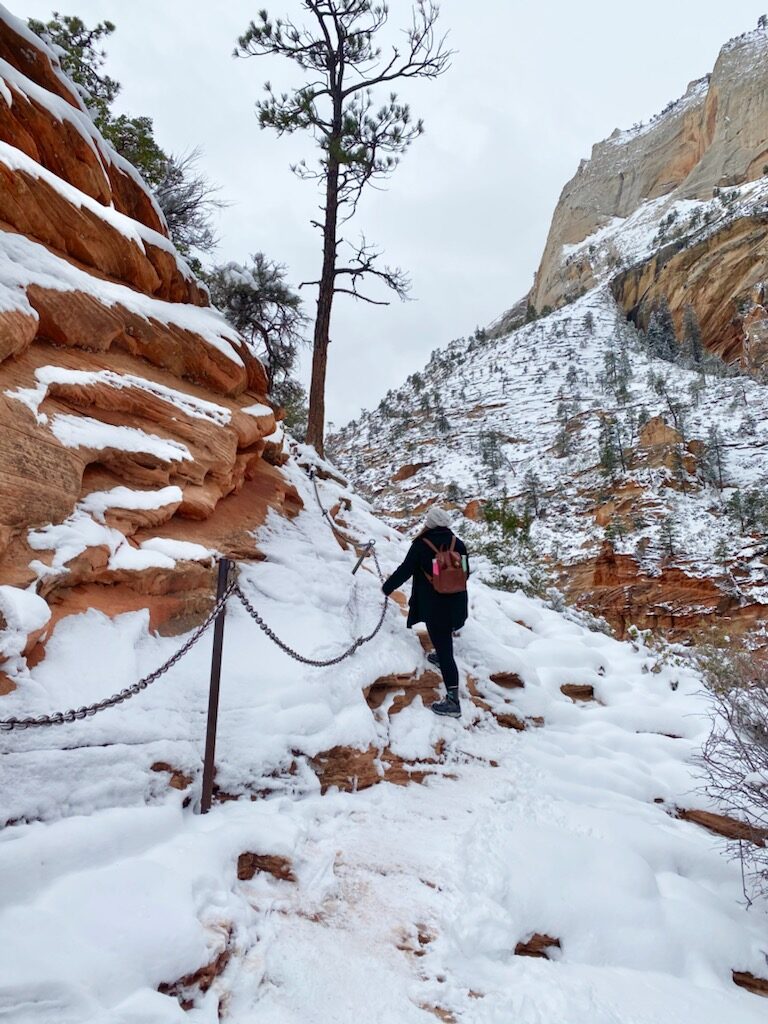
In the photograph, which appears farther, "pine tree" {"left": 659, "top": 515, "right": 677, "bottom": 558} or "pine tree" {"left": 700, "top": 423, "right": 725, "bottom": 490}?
"pine tree" {"left": 700, "top": 423, "right": 725, "bottom": 490}

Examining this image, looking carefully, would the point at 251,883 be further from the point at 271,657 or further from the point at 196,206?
the point at 196,206

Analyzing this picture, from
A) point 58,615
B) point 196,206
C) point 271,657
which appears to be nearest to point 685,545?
point 196,206

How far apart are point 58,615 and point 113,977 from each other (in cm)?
193

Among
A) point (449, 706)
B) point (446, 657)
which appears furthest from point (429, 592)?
point (449, 706)

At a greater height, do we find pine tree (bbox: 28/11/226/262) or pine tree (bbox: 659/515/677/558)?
pine tree (bbox: 28/11/226/262)

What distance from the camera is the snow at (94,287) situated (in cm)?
408

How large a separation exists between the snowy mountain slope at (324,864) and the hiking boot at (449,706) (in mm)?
128

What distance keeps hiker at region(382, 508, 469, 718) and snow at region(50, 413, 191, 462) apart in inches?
82.8

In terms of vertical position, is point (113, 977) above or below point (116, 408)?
below

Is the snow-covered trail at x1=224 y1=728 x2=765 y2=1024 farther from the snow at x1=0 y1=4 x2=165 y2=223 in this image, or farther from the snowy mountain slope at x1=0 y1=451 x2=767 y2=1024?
the snow at x1=0 y1=4 x2=165 y2=223

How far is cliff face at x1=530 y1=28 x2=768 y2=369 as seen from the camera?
3669cm

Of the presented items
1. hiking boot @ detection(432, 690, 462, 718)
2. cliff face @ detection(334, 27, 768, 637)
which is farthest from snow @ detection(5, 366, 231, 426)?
cliff face @ detection(334, 27, 768, 637)

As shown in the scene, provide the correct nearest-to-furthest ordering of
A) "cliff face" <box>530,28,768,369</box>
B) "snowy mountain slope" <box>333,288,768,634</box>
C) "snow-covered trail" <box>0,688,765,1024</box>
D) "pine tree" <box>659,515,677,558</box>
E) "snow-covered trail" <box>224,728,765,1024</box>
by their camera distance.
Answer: "snow-covered trail" <box>0,688,765,1024</box> → "snow-covered trail" <box>224,728,765,1024</box> → "pine tree" <box>659,515,677,558</box> → "snowy mountain slope" <box>333,288,768,634</box> → "cliff face" <box>530,28,768,369</box>

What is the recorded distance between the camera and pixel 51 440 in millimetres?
3580
